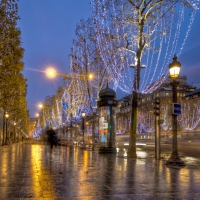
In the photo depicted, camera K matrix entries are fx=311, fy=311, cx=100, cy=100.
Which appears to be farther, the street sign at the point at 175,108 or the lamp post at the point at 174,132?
the street sign at the point at 175,108

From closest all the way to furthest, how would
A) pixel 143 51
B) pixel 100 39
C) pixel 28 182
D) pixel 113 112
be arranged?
pixel 28 182
pixel 143 51
pixel 113 112
pixel 100 39

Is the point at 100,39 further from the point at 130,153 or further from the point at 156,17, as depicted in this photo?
the point at 130,153

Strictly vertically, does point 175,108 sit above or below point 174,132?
above

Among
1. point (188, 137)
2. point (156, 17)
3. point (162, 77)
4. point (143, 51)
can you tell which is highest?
point (156, 17)

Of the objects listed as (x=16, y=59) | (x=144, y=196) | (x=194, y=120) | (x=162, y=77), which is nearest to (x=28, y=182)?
(x=144, y=196)

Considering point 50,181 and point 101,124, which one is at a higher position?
point 101,124

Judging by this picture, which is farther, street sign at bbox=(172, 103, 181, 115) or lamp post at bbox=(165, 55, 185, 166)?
street sign at bbox=(172, 103, 181, 115)

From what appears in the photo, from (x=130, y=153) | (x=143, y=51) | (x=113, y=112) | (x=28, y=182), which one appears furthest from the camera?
(x=113, y=112)

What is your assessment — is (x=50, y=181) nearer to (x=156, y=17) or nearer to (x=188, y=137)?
(x=156, y=17)

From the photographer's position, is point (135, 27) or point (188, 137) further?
point (188, 137)

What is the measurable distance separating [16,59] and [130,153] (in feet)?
38.4

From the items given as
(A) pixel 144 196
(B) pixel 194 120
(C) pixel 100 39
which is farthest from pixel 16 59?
(B) pixel 194 120

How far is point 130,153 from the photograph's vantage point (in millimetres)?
19234

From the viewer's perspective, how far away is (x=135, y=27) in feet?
65.1
